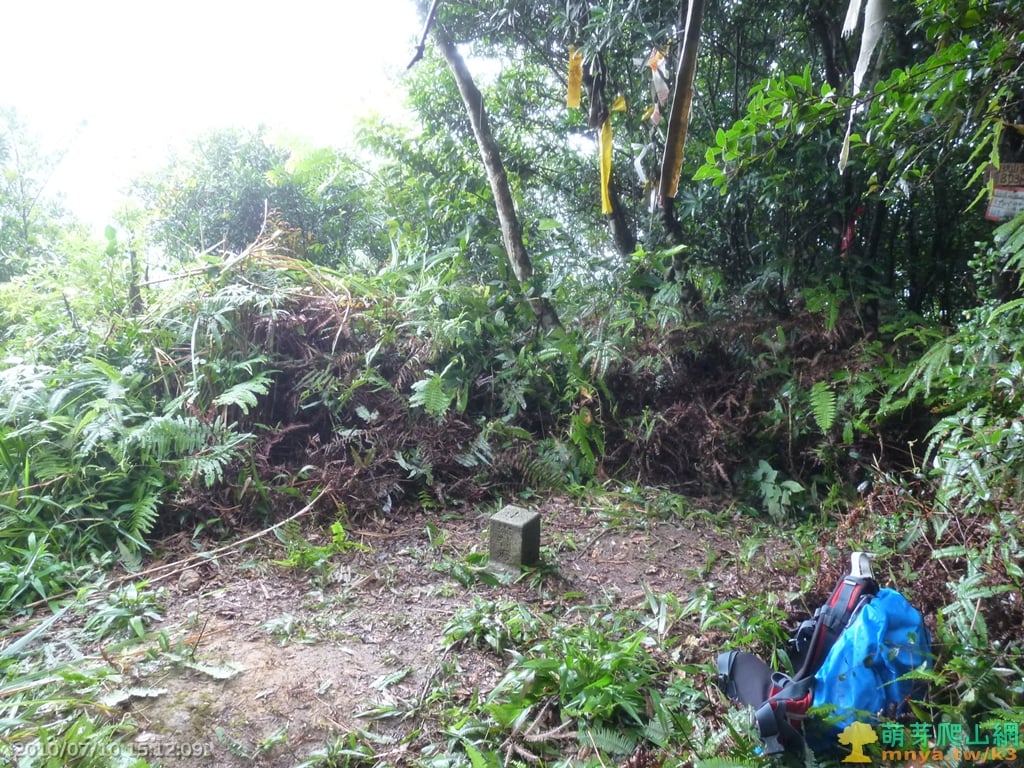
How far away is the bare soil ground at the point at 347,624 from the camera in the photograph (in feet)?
5.43

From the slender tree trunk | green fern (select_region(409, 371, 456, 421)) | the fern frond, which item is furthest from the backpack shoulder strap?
the fern frond

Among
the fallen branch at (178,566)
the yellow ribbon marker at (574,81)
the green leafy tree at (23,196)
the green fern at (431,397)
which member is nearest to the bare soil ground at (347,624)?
the fallen branch at (178,566)

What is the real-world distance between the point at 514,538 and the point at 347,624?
78 cm

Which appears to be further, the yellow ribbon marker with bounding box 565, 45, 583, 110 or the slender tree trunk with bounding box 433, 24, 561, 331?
the slender tree trunk with bounding box 433, 24, 561, 331

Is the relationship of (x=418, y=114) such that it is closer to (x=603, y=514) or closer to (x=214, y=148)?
(x=214, y=148)

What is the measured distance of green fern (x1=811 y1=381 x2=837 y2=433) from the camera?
306 centimetres

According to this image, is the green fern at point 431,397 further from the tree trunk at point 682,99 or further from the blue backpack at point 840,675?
the blue backpack at point 840,675

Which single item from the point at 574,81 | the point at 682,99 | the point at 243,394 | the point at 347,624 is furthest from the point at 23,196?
the point at 682,99

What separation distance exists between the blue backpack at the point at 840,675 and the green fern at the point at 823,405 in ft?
4.48

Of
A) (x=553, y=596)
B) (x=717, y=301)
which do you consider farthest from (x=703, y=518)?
(x=717, y=301)

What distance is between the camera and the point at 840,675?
162cm

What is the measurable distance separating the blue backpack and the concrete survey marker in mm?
972

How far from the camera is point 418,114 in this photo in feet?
16.3

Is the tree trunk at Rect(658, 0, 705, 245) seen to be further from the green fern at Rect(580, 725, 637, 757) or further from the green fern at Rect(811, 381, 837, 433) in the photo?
the green fern at Rect(580, 725, 637, 757)
